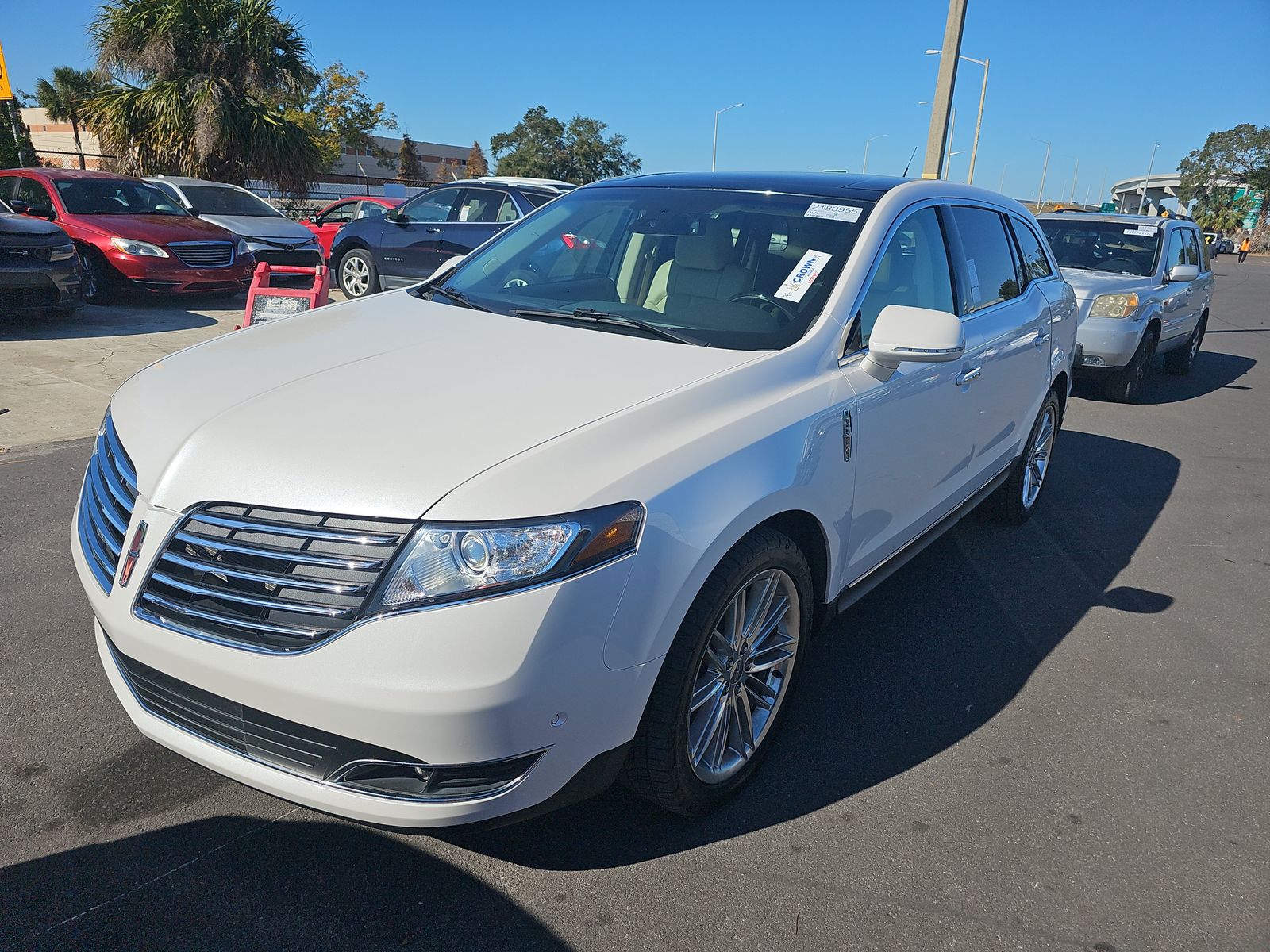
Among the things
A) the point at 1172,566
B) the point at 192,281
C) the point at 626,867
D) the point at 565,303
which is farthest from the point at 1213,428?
the point at 192,281

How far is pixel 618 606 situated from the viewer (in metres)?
2.09

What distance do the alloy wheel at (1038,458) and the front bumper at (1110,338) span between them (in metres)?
3.74

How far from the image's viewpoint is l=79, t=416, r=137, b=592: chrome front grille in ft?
7.73

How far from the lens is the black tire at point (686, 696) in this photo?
232 cm

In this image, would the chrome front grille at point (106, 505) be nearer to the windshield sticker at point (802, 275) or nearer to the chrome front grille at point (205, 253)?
the windshield sticker at point (802, 275)

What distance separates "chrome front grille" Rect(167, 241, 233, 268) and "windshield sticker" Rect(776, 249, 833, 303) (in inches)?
394

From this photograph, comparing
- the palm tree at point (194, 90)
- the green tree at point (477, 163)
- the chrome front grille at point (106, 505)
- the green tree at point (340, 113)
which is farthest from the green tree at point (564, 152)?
the chrome front grille at point (106, 505)

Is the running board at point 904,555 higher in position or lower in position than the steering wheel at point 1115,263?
lower

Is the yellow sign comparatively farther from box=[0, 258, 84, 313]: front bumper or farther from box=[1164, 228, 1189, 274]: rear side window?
box=[1164, 228, 1189, 274]: rear side window

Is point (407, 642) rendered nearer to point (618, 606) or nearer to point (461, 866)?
point (618, 606)

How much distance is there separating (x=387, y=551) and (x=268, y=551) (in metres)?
0.30

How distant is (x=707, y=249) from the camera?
3412mm

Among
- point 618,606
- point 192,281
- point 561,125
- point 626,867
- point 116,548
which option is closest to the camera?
point 618,606

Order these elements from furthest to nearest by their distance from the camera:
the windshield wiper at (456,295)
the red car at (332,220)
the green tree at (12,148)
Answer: the green tree at (12,148) < the red car at (332,220) < the windshield wiper at (456,295)
